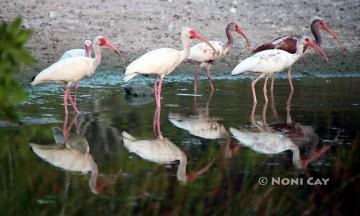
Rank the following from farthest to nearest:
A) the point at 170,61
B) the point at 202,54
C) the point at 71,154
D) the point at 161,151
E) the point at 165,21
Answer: the point at 165,21, the point at 202,54, the point at 170,61, the point at 161,151, the point at 71,154

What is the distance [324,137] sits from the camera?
8.80 m

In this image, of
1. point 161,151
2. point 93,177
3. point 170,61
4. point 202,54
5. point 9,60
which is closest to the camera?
point 9,60

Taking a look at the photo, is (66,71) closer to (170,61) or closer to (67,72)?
(67,72)

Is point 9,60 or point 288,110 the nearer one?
point 9,60

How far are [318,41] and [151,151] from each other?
7.10 metres

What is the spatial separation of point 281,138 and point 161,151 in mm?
1362

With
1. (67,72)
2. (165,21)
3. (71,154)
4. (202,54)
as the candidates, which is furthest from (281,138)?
(165,21)

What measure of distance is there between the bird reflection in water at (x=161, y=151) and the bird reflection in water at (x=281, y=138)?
0.74 meters

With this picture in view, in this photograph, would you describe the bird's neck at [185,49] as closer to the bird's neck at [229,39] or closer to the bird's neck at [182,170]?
the bird's neck at [229,39]

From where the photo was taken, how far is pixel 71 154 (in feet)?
25.9

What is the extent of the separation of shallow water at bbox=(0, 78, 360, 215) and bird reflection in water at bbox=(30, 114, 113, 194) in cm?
1

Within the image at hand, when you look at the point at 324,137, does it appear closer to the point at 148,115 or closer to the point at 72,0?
the point at 148,115

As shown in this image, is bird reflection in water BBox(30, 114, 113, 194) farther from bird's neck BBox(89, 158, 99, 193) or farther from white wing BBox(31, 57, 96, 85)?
white wing BBox(31, 57, 96, 85)

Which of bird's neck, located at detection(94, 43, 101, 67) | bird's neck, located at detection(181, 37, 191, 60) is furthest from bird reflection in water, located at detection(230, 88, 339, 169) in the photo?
bird's neck, located at detection(94, 43, 101, 67)
